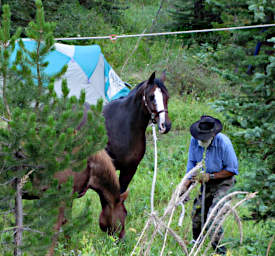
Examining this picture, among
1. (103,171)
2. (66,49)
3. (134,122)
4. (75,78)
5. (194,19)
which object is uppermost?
(194,19)

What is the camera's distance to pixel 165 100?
524 centimetres

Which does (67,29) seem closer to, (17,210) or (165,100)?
(165,100)

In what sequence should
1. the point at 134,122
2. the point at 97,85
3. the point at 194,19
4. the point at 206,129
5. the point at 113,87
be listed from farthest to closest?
the point at 194,19 < the point at 113,87 < the point at 97,85 < the point at 134,122 < the point at 206,129

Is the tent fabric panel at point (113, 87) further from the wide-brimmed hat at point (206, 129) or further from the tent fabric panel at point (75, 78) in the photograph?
the wide-brimmed hat at point (206, 129)

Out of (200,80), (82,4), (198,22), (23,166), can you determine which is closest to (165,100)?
(23,166)

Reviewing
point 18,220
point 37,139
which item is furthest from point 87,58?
point 37,139

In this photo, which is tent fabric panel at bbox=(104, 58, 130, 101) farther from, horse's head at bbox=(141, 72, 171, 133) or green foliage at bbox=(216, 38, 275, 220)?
green foliage at bbox=(216, 38, 275, 220)

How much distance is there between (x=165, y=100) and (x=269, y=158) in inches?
94.5

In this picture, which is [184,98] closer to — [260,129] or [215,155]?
[215,155]

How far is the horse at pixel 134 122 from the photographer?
5.18 meters

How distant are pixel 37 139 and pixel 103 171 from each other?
1.65 metres

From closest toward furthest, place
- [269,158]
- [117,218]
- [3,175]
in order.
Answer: [3,175] → [269,158] → [117,218]

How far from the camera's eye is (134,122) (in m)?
5.29

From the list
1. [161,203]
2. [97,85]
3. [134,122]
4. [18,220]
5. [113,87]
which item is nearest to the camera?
[18,220]
